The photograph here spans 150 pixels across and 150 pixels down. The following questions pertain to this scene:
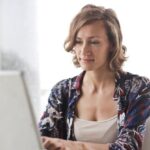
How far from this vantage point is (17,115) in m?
0.66

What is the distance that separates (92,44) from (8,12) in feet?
2.87

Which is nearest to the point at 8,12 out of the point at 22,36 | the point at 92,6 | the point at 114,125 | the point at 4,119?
the point at 22,36

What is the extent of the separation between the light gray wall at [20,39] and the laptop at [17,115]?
5.02ft

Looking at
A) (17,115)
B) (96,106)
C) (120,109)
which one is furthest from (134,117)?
(17,115)

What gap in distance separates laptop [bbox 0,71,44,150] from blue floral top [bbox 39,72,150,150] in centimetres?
83

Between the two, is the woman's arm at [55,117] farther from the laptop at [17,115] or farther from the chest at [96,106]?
the laptop at [17,115]

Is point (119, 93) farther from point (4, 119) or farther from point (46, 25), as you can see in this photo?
point (4, 119)

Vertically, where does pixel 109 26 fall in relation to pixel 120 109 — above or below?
above

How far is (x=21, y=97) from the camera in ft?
2.13

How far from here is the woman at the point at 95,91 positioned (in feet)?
5.11

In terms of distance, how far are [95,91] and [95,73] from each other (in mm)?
92

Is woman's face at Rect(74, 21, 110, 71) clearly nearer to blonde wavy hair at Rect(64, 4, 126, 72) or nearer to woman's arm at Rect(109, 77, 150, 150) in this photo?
blonde wavy hair at Rect(64, 4, 126, 72)

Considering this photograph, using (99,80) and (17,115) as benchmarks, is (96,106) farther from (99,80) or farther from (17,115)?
(17,115)

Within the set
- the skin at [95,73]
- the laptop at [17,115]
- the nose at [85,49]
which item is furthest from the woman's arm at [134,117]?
the laptop at [17,115]
